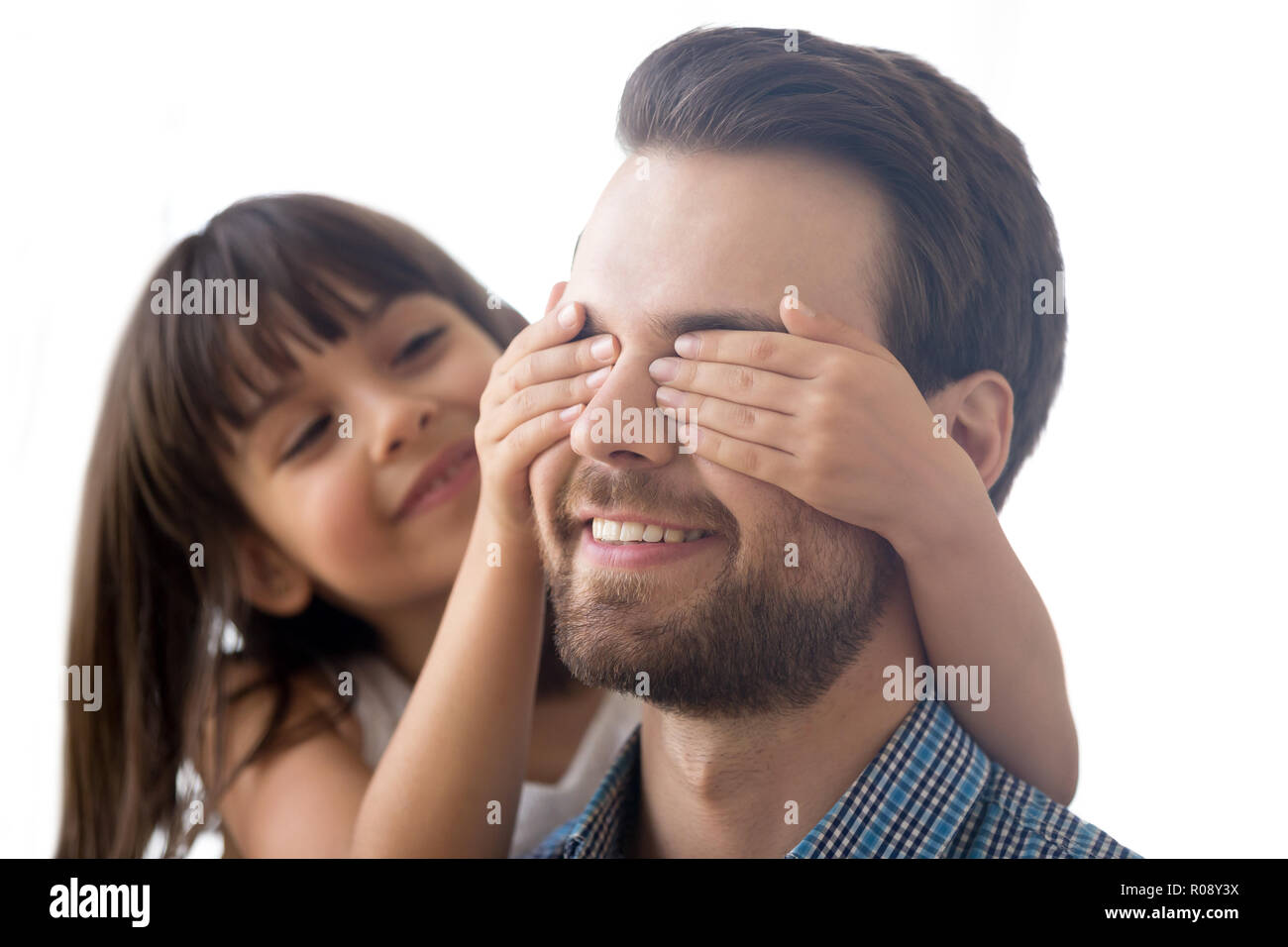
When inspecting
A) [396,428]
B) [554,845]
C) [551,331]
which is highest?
[551,331]

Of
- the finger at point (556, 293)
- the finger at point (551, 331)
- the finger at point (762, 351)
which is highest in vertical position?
the finger at point (556, 293)

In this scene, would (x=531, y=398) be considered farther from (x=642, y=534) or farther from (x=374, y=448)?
(x=374, y=448)

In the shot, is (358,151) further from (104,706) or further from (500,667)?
(104,706)

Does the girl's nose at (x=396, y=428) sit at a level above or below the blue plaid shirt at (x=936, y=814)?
above

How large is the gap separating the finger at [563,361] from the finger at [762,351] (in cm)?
8

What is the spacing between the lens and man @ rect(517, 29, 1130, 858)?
945mm

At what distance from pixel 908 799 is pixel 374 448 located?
2.27 feet

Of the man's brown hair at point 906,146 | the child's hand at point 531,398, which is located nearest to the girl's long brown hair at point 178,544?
the child's hand at point 531,398

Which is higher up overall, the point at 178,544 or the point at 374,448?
the point at 374,448

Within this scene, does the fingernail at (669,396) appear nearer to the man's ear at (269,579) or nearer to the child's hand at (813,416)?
the child's hand at (813,416)

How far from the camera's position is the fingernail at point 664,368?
36.1 inches

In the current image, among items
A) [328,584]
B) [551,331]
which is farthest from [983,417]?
[328,584]

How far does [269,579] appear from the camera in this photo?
142 cm
